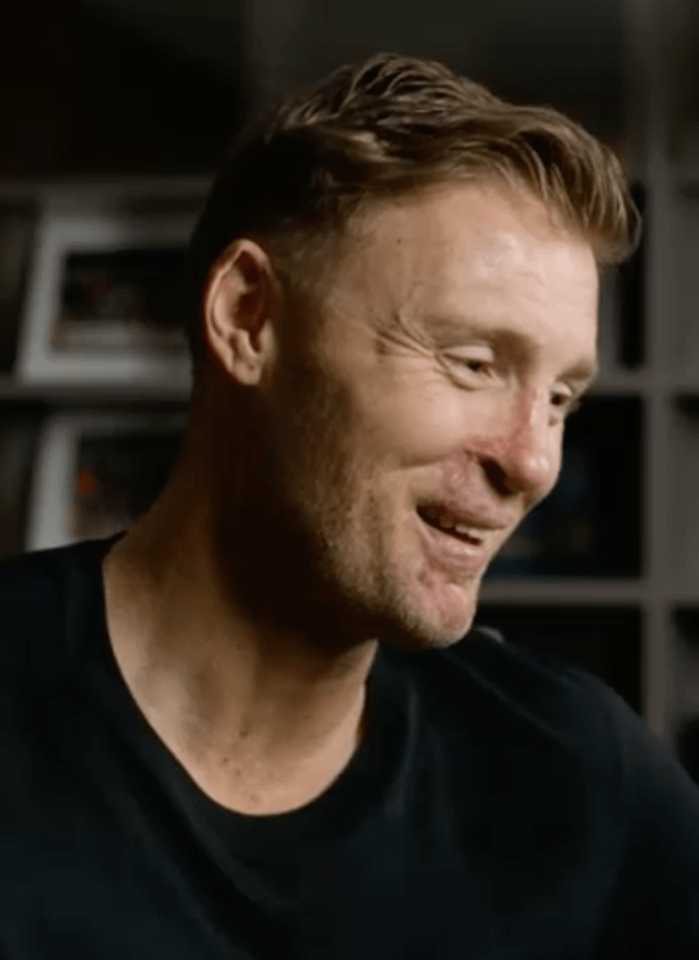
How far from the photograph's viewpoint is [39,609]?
92 cm

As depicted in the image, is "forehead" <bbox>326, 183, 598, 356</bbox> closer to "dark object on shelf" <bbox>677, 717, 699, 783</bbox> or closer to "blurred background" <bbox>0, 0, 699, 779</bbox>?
"blurred background" <bbox>0, 0, 699, 779</bbox>

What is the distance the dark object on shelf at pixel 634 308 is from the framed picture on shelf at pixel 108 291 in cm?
72

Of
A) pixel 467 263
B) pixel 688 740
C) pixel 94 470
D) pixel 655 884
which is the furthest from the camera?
pixel 94 470

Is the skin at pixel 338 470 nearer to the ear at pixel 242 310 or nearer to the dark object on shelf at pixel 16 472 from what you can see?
the ear at pixel 242 310

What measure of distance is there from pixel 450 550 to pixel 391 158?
0.67 feet

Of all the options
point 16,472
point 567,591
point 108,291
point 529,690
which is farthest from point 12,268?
point 529,690

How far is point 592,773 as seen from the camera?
38.8 inches

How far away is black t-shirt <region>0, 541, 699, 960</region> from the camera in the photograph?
85 centimetres

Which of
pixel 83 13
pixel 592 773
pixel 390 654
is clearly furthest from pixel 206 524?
pixel 83 13

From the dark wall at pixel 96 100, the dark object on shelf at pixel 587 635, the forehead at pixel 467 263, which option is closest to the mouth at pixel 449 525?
the forehead at pixel 467 263

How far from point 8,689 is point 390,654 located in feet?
0.82

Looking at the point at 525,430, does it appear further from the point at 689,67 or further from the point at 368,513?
the point at 689,67

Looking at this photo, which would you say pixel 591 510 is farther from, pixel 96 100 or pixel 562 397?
pixel 562 397

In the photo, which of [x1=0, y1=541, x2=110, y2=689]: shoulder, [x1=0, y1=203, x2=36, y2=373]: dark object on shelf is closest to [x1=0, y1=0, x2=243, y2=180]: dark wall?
[x1=0, y1=203, x2=36, y2=373]: dark object on shelf
